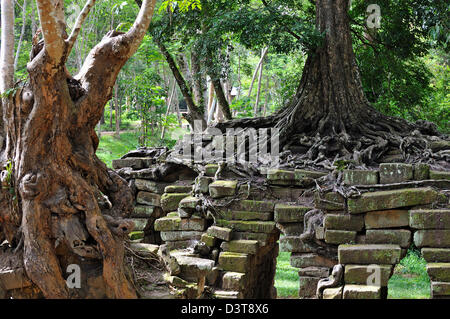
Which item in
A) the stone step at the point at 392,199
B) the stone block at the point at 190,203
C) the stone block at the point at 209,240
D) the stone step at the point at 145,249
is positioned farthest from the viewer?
the stone block at the point at 190,203

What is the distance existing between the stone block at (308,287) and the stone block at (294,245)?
389 millimetres

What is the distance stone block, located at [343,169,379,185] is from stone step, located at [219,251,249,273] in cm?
175

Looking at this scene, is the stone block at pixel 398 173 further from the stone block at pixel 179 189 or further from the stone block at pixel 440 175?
the stone block at pixel 179 189

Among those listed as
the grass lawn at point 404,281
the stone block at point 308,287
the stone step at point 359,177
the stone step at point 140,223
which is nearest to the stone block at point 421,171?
the stone step at point 359,177

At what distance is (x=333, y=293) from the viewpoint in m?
6.55

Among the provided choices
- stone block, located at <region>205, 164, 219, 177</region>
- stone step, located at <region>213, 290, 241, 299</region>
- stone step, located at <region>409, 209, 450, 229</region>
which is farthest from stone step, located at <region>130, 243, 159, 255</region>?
stone step, located at <region>409, 209, 450, 229</region>

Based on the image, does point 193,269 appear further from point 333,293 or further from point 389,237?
point 389,237

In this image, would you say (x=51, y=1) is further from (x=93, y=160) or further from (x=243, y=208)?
(x=243, y=208)

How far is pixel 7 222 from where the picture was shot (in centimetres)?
520

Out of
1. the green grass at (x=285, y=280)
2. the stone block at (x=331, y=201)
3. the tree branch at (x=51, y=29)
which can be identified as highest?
the tree branch at (x=51, y=29)

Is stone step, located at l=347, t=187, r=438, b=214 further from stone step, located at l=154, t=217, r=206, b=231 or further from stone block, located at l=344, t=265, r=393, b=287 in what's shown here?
stone step, located at l=154, t=217, r=206, b=231

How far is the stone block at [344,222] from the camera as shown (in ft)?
22.4

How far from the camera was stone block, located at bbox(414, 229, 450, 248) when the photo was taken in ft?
21.1
